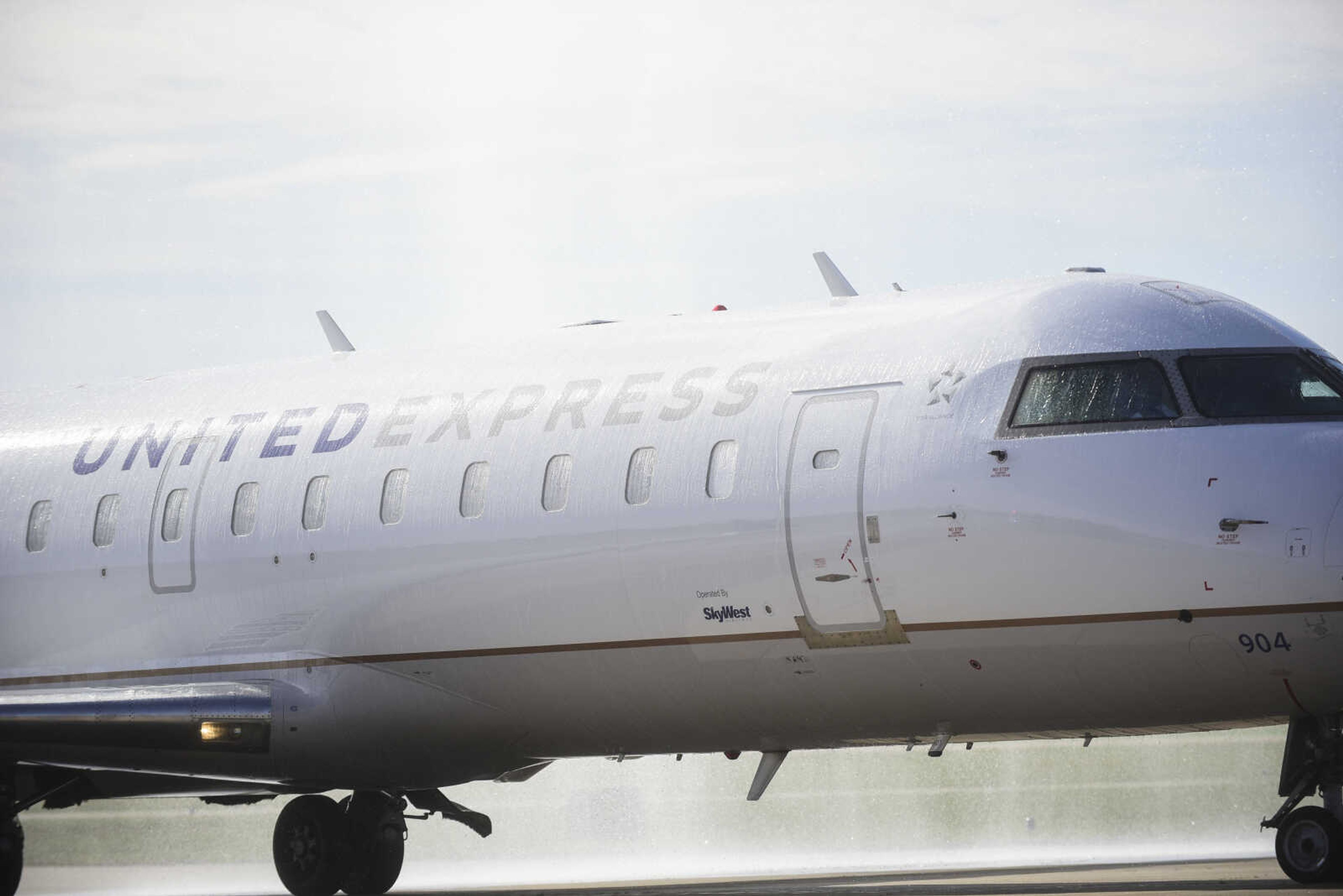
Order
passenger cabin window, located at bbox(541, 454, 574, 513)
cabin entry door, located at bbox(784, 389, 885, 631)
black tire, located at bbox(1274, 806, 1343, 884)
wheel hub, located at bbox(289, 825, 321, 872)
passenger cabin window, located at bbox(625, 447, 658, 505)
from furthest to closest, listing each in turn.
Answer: wheel hub, located at bbox(289, 825, 321, 872)
passenger cabin window, located at bbox(541, 454, 574, 513)
passenger cabin window, located at bbox(625, 447, 658, 505)
cabin entry door, located at bbox(784, 389, 885, 631)
black tire, located at bbox(1274, 806, 1343, 884)

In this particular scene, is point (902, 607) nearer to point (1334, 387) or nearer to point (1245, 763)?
point (1334, 387)

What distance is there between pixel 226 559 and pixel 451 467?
2367 mm

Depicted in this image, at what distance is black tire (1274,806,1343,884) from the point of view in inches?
497

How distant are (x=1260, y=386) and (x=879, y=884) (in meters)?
6.36

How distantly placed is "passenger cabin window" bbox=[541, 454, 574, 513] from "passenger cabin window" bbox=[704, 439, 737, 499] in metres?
1.24

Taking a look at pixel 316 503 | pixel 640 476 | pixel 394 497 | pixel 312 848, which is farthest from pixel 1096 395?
pixel 312 848

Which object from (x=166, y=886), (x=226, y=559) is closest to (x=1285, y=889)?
(x=226, y=559)

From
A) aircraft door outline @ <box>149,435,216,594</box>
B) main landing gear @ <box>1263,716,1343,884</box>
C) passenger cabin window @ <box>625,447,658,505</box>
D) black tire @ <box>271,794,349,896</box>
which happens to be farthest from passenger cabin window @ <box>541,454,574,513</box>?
main landing gear @ <box>1263,716,1343,884</box>

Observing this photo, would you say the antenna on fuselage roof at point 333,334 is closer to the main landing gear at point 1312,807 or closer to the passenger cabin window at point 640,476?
the passenger cabin window at point 640,476

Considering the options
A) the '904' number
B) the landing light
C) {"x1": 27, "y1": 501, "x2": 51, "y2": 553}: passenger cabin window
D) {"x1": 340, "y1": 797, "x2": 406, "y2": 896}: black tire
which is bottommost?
{"x1": 340, "y1": 797, "x2": 406, "y2": 896}: black tire

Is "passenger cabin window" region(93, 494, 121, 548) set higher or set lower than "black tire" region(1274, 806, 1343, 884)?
higher

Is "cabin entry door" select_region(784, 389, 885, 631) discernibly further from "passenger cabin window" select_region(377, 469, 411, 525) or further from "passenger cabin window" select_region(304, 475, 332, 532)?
"passenger cabin window" select_region(304, 475, 332, 532)

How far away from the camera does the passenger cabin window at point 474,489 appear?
49.5 ft

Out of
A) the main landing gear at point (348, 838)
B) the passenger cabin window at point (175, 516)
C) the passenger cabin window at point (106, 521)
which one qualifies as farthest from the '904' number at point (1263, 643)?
the passenger cabin window at point (106, 521)
